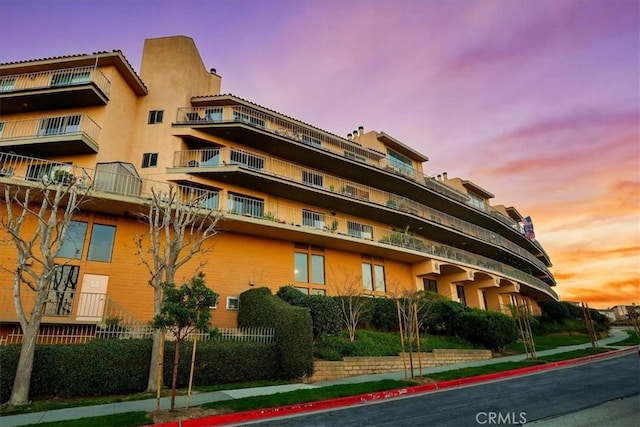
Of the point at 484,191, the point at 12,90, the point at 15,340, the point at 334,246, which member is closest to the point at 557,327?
the point at 484,191

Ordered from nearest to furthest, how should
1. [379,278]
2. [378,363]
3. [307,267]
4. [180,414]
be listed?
[180,414] < [378,363] < [307,267] < [379,278]

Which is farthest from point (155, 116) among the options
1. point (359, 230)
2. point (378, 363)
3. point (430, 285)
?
point (430, 285)

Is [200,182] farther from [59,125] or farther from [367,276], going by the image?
[367,276]

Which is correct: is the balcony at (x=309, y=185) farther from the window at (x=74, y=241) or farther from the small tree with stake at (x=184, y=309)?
the small tree with stake at (x=184, y=309)

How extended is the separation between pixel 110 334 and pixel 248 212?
10772 mm

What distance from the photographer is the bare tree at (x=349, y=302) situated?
1858 cm

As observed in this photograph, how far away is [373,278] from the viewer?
2612 cm

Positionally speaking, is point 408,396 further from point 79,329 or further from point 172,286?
point 79,329

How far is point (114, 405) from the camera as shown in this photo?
31.3 ft

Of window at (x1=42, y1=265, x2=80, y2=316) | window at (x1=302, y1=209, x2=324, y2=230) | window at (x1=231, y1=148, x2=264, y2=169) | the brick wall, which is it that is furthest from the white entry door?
window at (x1=302, y1=209, x2=324, y2=230)

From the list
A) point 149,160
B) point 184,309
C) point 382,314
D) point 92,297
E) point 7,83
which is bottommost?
point 184,309

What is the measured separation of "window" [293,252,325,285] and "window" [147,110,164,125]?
12264mm

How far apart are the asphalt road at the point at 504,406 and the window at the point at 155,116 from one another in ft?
66.7

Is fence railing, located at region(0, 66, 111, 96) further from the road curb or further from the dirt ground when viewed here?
the road curb
